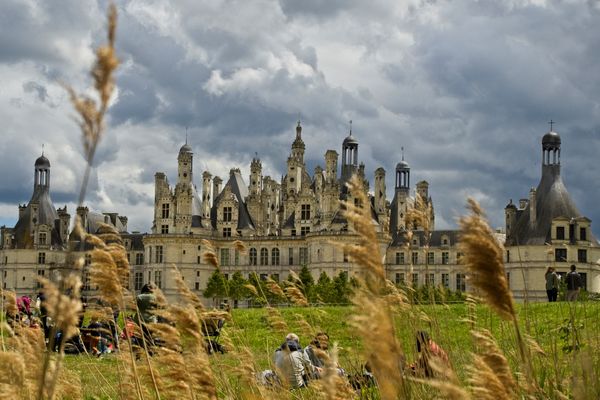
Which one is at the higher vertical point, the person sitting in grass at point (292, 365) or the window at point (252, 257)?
the window at point (252, 257)

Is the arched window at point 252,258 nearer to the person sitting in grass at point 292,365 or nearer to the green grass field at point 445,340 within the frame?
the green grass field at point 445,340

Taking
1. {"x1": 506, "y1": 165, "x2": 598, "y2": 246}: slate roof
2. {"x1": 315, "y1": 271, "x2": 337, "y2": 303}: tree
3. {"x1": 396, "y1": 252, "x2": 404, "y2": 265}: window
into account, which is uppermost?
{"x1": 506, "y1": 165, "x2": 598, "y2": 246}: slate roof

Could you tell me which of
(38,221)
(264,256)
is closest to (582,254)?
(264,256)

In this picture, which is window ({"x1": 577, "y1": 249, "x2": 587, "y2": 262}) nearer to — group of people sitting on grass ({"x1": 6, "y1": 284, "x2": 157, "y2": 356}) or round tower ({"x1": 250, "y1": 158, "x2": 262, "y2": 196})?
round tower ({"x1": 250, "y1": 158, "x2": 262, "y2": 196})

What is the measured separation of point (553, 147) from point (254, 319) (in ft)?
112

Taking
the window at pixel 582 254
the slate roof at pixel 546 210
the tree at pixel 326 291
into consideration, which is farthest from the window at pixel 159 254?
the window at pixel 582 254

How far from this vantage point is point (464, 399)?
1.96m

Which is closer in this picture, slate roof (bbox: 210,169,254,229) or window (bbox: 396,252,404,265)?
window (bbox: 396,252,404,265)

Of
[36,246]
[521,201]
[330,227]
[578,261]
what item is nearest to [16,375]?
[578,261]

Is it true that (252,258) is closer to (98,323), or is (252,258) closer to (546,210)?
(546,210)

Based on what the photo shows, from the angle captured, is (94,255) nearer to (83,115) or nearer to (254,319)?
(83,115)

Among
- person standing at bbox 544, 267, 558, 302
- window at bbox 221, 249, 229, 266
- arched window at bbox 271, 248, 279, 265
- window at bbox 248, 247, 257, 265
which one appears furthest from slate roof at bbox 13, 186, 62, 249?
person standing at bbox 544, 267, 558, 302

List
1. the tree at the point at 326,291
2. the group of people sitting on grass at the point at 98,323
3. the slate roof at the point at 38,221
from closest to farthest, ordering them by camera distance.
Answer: the group of people sitting on grass at the point at 98,323, the tree at the point at 326,291, the slate roof at the point at 38,221

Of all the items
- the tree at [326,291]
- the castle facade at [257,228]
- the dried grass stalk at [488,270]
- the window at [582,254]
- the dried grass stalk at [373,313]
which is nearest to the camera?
the dried grass stalk at [373,313]
